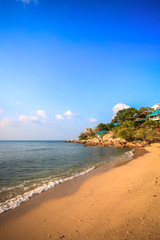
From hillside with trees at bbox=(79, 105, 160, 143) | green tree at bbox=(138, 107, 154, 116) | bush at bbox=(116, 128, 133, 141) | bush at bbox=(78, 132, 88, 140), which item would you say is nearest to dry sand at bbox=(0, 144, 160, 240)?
hillside with trees at bbox=(79, 105, 160, 143)

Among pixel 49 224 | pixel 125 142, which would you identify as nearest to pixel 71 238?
pixel 49 224

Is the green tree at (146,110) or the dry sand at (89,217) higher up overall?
the green tree at (146,110)

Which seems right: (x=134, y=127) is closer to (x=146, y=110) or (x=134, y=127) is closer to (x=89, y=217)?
(x=146, y=110)

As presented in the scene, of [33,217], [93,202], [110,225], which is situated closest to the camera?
[110,225]

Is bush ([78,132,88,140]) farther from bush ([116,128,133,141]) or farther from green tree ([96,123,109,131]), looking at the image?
bush ([116,128,133,141])

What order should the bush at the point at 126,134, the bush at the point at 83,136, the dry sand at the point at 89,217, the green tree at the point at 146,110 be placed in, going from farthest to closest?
the bush at the point at 83,136, the green tree at the point at 146,110, the bush at the point at 126,134, the dry sand at the point at 89,217

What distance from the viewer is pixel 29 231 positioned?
4.05 m

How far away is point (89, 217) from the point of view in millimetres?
4520

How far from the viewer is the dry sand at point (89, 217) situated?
3662 millimetres

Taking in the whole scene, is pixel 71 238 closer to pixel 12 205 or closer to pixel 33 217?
pixel 33 217

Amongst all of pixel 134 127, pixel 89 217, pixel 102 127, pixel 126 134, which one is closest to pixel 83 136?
pixel 102 127

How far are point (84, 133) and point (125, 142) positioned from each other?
5695cm

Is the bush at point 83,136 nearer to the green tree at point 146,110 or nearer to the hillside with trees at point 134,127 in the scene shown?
the hillside with trees at point 134,127

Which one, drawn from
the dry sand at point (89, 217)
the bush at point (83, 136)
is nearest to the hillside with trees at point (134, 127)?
the bush at point (83, 136)
